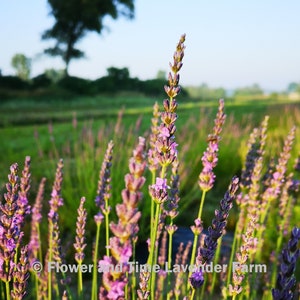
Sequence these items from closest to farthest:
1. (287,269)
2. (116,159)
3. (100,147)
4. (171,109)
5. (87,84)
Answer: (287,269) → (171,109) → (116,159) → (100,147) → (87,84)

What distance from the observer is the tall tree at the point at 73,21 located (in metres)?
25.4

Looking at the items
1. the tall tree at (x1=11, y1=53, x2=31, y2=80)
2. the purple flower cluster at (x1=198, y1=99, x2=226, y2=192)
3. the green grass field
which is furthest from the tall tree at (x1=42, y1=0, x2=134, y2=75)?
the tall tree at (x1=11, y1=53, x2=31, y2=80)

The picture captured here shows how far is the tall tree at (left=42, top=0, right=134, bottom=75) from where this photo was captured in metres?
25.4

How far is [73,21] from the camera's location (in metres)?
26.1

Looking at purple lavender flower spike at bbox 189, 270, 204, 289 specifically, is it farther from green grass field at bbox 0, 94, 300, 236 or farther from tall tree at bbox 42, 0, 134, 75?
tall tree at bbox 42, 0, 134, 75

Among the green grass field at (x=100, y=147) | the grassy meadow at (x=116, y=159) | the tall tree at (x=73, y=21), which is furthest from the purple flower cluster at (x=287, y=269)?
the tall tree at (x=73, y=21)

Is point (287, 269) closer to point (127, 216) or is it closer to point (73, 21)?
point (127, 216)

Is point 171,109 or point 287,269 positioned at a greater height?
point 171,109

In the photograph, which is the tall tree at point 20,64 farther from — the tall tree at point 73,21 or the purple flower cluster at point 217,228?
the purple flower cluster at point 217,228

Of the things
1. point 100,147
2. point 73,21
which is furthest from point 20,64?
point 100,147

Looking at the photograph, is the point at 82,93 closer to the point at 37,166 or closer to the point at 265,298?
the point at 37,166

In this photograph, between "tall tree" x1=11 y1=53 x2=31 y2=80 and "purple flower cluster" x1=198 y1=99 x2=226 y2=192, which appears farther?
"tall tree" x1=11 y1=53 x2=31 y2=80

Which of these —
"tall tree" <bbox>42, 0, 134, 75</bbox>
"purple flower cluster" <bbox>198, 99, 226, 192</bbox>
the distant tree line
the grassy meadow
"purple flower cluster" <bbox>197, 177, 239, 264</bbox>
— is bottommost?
the grassy meadow

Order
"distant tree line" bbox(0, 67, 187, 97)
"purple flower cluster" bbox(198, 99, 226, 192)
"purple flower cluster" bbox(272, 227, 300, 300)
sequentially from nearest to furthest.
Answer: "purple flower cluster" bbox(272, 227, 300, 300) < "purple flower cluster" bbox(198, 99, 226, 192) < "distant tree line" bbox(0, 67, 187, 97)
